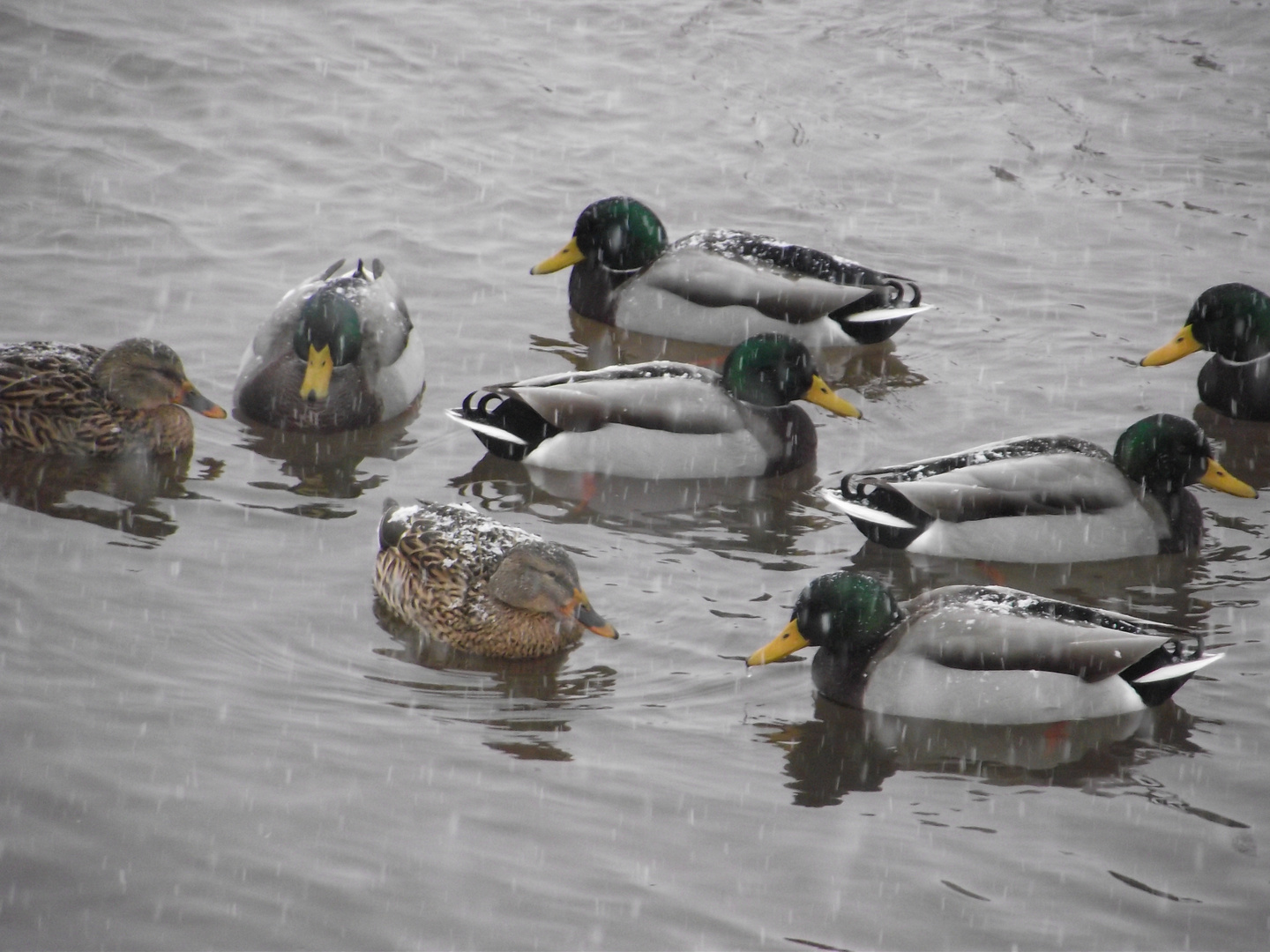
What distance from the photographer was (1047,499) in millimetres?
7301

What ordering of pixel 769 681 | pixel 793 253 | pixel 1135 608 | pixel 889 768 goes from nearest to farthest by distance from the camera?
pixel 889 768 < pixel 769 681 < pixel 1135 608 < pixel 793 253

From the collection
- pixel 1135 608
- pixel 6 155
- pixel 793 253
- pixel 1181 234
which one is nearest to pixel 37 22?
pixel 6 155

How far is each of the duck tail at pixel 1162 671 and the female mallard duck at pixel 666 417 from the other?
2601mm

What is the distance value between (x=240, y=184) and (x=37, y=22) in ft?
11.8

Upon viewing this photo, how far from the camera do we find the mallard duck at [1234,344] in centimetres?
923

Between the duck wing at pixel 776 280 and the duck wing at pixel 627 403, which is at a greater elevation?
the duck wing at pixel 776 280

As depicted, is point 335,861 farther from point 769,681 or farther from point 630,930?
point 769,681

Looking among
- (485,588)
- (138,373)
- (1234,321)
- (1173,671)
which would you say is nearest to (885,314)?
(1234,321)

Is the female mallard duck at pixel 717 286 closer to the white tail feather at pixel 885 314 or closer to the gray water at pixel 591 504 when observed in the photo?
the white tail feather at pixel 885 314

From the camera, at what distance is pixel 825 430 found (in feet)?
29.7

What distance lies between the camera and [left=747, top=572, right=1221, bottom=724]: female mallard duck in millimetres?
6066

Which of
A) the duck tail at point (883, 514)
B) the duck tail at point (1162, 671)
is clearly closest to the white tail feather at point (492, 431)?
the duck tail at point (883, 514)

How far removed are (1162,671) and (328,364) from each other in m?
4.48

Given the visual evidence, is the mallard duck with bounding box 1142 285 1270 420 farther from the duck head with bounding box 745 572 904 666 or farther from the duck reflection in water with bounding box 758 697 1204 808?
the duck head with bounding box 745 572 904 666
